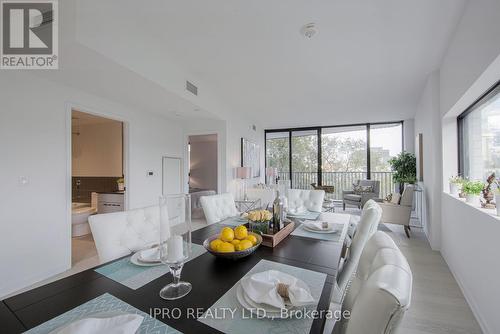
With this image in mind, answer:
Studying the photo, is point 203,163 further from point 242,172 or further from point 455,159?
point 455,159

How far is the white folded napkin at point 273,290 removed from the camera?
75 centimetres

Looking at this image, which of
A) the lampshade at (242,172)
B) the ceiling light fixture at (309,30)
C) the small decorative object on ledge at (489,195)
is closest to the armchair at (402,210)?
the small decorative object on ledge at (489,195)

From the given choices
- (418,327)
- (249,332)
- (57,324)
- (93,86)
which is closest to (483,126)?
(418,327)

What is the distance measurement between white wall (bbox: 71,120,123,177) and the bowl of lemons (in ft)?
14.2

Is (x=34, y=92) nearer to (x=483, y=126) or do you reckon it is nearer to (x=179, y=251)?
(x=179, y=251)

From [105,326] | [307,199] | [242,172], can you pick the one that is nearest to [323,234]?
[307,199]

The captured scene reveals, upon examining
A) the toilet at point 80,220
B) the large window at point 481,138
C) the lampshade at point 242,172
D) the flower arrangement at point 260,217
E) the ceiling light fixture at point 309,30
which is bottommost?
the toilet at point 80,220

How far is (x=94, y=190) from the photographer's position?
4941 millimetres

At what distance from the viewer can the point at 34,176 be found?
238 cm

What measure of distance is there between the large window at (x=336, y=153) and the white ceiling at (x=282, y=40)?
2663mm

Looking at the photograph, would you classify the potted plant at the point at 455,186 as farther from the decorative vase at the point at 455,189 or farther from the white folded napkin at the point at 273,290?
the white folded napkin at the point at 273,290

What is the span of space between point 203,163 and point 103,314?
699 cm

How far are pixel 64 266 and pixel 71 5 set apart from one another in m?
2.86

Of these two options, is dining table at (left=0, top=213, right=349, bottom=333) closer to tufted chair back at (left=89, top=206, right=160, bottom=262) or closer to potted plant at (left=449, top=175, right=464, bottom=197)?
tufted chair back at (left=89, top=206, right=160, bottom=262)
